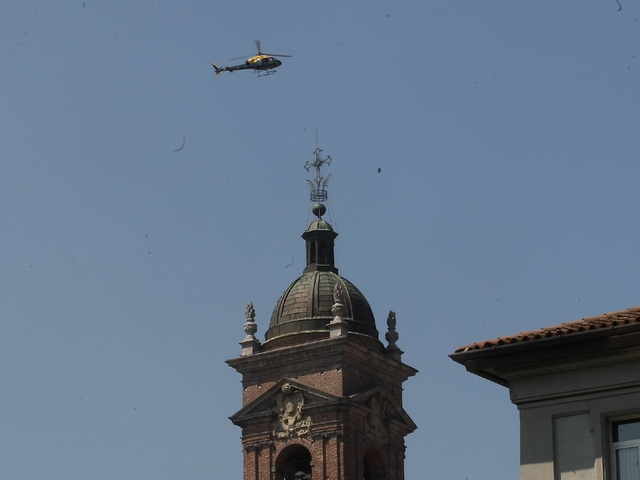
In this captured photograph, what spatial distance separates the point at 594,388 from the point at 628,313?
1.46 metres

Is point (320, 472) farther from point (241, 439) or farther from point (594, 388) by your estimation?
point (594, 388)

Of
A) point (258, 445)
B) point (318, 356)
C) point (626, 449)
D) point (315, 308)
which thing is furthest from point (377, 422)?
point (626, 449)

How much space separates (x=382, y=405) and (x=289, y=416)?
436 cm

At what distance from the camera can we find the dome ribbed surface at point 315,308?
249 feet

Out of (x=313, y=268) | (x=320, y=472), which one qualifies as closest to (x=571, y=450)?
(x=320, y=472)

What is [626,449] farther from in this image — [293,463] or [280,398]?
[280,398]

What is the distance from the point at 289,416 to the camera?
244ft

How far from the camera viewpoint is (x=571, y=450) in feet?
105

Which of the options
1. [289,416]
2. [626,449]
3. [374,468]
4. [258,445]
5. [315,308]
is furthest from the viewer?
[315,308]

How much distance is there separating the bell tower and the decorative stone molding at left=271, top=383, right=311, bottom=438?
0.13 ft

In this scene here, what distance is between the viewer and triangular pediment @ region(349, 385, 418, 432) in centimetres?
7481

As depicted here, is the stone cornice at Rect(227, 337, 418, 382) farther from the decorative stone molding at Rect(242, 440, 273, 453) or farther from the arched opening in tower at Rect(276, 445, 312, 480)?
the arched opening in tower at Rect(276, 445, 312, 480)

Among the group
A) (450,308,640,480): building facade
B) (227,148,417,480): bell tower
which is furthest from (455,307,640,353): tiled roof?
(227,148,417,480): bell tower

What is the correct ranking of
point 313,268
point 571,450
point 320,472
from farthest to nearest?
1. point 313,268
2. point 320,472
3. point 571,450
